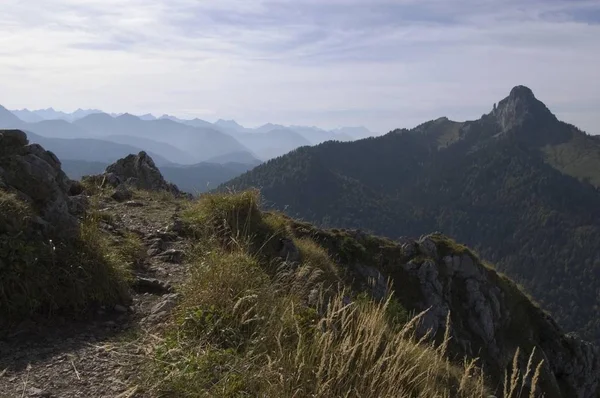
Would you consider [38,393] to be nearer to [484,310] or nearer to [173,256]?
[173,256]

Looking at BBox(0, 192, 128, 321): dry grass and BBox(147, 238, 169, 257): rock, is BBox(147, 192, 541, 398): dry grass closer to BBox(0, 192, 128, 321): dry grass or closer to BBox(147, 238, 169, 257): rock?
BBox(0, 192, 128, 321): dry grass

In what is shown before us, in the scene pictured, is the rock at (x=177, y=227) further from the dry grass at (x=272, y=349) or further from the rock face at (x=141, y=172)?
the rock face at (x=141, y=172)

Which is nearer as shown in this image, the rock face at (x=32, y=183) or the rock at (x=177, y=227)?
the rock face at (x=32, y=183)

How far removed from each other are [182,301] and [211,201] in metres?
5.42

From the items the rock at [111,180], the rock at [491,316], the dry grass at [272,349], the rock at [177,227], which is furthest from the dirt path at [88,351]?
the rock at [491,316]

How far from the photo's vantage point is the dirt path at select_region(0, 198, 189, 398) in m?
4.64

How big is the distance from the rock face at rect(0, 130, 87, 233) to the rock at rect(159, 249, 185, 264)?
2.19 metres

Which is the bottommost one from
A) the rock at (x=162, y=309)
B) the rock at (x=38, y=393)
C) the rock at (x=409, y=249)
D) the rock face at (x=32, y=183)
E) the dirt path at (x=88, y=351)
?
the rock at (x=409, y=249)

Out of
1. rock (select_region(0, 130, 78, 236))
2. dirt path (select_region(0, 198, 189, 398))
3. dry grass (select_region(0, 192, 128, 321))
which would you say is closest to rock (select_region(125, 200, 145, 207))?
rock (select_region(0, 130, 78, 236))

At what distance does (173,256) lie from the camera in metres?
9.53

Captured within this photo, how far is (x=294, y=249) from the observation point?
12.2 m

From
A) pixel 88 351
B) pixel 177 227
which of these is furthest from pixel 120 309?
pixel 177 227

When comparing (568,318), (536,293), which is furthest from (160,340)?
(536,293)

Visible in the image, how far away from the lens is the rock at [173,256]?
9.37 metres
